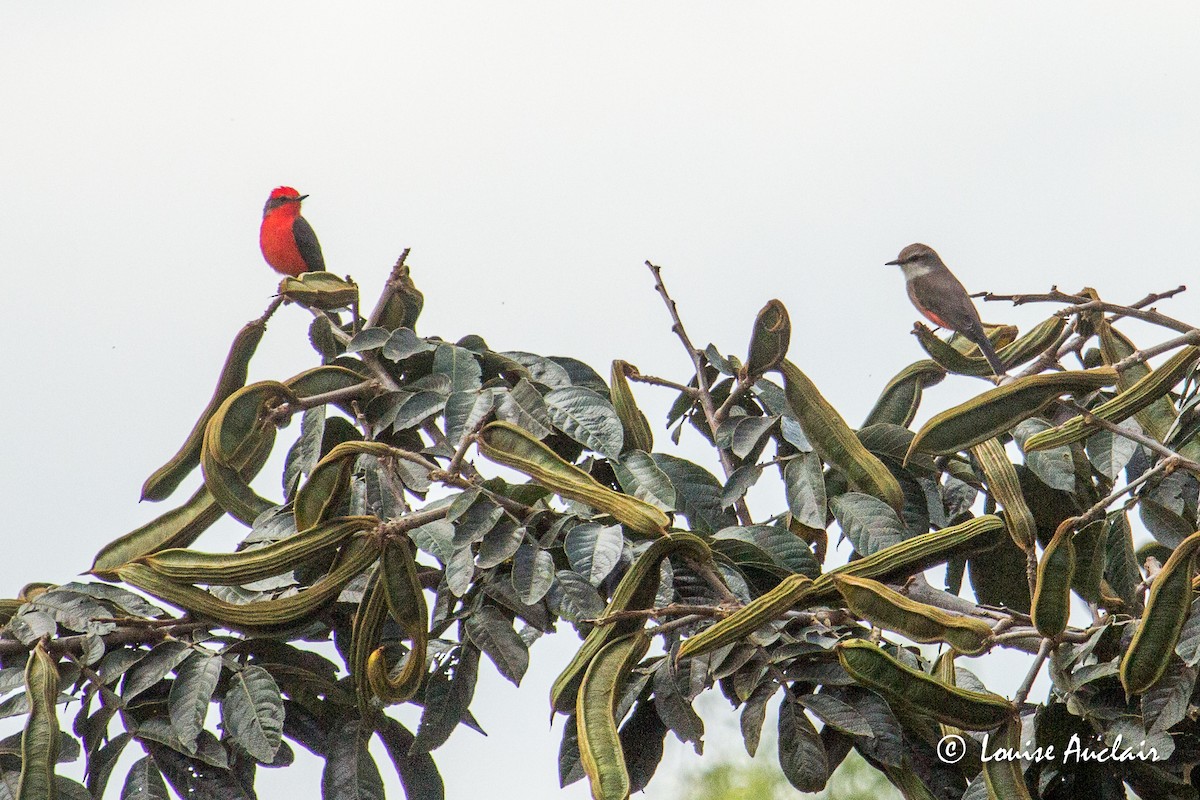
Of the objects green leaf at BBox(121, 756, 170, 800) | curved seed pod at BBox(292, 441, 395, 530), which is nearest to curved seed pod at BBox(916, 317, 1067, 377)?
curved seed pod at BBox(292, 441, 395, 530)

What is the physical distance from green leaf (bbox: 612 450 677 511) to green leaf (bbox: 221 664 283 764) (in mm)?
914

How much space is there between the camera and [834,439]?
3037 mm

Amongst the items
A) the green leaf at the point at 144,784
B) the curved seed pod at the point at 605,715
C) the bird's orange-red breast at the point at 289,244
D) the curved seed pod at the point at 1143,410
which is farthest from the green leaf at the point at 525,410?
the bird's orange-red breast at the point at 289,244

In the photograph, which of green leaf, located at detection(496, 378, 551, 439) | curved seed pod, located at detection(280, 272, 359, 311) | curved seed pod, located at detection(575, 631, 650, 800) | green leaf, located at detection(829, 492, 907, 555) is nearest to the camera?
curved seed pod, located at detection(575, 631, 650, 800)

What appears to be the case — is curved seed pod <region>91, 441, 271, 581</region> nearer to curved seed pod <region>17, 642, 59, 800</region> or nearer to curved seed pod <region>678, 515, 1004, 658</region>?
curved seed pod <region>17, 642, 59, 800</region>

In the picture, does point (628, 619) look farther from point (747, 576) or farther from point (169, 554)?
point (169, 554)

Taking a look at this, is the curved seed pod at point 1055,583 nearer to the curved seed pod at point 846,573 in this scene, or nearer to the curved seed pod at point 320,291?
the curved seed pod at point 846,573

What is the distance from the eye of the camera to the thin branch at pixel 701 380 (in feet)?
10.7

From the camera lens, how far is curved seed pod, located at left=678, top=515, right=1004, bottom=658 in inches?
99.0

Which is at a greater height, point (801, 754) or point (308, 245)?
point (308, 245)

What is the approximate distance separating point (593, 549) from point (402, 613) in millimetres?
416

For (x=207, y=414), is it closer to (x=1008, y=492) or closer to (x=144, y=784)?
(x=144, y=784)

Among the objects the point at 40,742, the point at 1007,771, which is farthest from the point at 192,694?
the point at 1007,771

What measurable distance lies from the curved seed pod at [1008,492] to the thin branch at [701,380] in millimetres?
641
